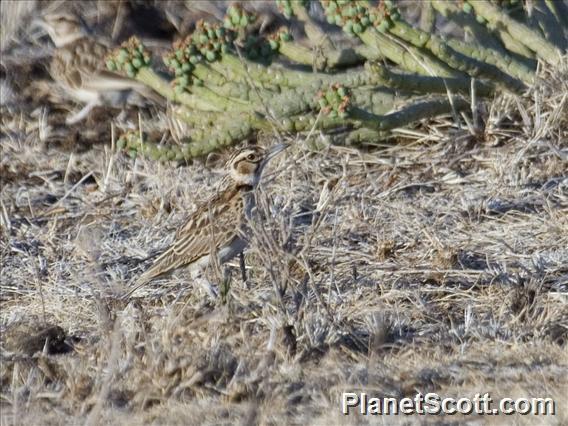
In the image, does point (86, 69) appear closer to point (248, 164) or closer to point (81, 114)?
point (81, 114)

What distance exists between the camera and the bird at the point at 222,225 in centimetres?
775

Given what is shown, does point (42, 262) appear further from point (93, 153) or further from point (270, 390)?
point (270, 390)

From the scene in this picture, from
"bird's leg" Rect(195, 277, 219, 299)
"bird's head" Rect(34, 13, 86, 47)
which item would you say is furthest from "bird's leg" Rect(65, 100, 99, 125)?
"bird's leg" Rect(195, 277, 219, 299)

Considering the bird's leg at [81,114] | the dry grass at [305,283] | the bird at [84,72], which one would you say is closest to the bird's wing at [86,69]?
the bird at [84,72]

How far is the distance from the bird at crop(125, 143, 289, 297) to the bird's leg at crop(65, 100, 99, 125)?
3.85 metres

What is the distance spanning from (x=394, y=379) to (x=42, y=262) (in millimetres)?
3608

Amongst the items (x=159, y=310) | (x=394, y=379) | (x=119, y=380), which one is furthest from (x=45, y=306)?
(x=394, y=379)

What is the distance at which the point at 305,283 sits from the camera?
7.05 m

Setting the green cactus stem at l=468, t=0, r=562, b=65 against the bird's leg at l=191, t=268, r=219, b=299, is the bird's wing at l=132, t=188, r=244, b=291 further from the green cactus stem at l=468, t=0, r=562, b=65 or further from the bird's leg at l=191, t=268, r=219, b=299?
the green cactus stem at l=468, t=0, r=562, b=65

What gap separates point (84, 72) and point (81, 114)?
49cm

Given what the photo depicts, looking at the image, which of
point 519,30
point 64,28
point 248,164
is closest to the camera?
point 248,164

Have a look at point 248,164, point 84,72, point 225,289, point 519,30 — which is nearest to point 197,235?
point 248,164

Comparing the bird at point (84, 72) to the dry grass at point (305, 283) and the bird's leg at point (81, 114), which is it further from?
the dry grass at point (305, 283)

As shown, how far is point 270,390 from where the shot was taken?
6145 millimetres
